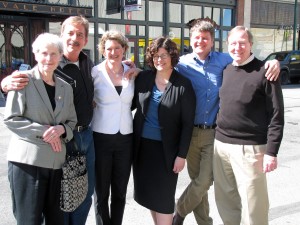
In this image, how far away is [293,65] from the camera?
20.6 meters

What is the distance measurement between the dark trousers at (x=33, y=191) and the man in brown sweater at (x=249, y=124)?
1.43 meters

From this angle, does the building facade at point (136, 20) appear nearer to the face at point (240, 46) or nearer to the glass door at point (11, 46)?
the glass door at point (11, 46)

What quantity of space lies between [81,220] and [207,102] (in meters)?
1.51

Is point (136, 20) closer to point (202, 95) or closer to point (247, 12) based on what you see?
point (247, 12)

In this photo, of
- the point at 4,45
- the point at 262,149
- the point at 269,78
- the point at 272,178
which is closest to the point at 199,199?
the point at 262,149

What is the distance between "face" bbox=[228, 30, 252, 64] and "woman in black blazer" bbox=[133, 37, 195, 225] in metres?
0.47

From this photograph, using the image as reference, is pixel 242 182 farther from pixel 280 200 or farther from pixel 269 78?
pixel 280 200

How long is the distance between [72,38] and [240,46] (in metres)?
1.36

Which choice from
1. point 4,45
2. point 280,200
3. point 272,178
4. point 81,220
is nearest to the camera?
point 81,220

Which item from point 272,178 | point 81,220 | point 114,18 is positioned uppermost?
point 114,18

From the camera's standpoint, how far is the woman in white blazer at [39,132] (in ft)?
8.93

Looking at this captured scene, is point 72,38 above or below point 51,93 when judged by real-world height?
above

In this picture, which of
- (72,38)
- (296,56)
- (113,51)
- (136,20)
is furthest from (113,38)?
(296,56)

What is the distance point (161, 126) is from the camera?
3.38 metres
